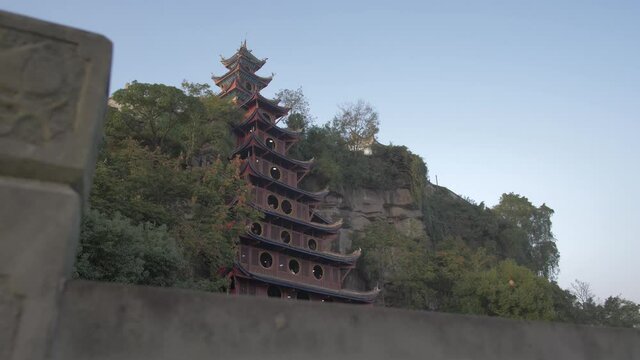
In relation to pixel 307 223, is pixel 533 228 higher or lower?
higher

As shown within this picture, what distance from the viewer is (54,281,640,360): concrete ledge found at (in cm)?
221

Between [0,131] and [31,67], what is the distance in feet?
0.92

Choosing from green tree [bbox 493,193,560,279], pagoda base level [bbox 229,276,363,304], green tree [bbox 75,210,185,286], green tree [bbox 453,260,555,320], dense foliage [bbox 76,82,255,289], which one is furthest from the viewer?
green tree [bbox 493,193,560,279]

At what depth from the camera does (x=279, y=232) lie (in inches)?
1155

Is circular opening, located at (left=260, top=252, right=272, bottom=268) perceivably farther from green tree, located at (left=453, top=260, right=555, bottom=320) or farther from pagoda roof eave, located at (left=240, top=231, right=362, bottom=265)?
green tree, located at (left=453, top=260, right=555, bottom=320)

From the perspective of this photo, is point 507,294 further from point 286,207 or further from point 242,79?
point 242,79

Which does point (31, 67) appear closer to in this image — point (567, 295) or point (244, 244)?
point (244, 244)

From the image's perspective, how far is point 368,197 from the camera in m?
41.8

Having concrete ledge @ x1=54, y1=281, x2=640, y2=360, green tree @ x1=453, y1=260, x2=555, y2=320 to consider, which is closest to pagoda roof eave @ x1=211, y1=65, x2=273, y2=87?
green tree @ x1=453, y1=260, x2=555, y2=320

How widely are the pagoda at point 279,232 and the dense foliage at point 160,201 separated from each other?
12.8ft

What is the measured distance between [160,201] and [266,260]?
11.7m

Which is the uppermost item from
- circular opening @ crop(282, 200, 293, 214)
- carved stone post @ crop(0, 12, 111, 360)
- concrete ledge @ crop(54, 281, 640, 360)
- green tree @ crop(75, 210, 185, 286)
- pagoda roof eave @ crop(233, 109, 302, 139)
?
pagoda roof eave @ crop(233, 109, 302, 139)

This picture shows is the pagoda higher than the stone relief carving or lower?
higher

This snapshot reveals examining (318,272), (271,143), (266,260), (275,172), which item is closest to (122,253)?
(266,260)
